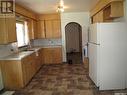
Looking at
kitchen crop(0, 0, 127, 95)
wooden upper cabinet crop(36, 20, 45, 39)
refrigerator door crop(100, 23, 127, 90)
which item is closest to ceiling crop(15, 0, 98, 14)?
kitchen crop(0, 0, 127, 95)

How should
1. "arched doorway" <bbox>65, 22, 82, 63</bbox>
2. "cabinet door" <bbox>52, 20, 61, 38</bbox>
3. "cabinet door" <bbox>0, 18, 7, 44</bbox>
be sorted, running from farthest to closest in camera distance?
"arched doorway" <bbox>65, 22, 82, 63</bbox> < "cabinet door" <bbox>52, 20, 61, 38</bbox> < "cabinet door" <bbox>0, 18, 7, 44</bbox>

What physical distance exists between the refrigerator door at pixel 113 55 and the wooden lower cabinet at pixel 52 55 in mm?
3505

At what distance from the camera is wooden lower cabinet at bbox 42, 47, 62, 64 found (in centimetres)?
705

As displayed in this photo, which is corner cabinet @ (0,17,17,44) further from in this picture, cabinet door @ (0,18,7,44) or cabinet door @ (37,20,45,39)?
cabinet door @ (37,20,45,39)

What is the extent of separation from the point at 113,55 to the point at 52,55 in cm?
378

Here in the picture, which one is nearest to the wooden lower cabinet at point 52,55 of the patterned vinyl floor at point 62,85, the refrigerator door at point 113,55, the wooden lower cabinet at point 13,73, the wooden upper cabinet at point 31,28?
the wooden upper cabinet at point 31,28

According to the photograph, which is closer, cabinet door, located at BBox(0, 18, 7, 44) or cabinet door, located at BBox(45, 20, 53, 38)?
cabinet door, located at BBox(0, 18, 7, 44)

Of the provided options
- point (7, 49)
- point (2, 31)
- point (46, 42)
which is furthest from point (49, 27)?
point (2, 31)

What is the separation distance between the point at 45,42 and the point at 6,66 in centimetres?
384

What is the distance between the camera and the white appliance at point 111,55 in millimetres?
3706

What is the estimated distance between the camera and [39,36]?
741cm

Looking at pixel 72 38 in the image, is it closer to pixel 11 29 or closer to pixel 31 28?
pixel 31 28

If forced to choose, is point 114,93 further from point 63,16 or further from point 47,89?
point 63,16

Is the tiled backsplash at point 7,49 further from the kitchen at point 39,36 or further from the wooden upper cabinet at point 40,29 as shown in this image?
the wooden upper cabinet at point 40,29
